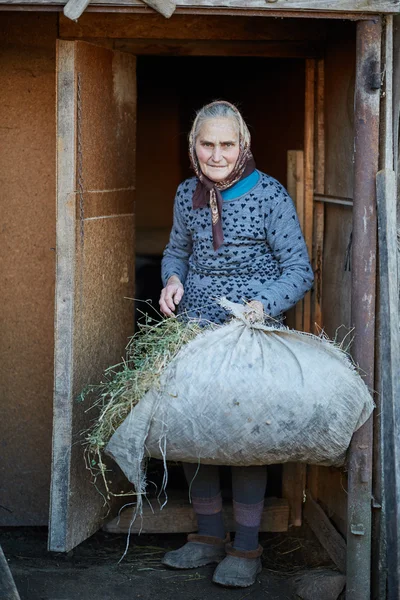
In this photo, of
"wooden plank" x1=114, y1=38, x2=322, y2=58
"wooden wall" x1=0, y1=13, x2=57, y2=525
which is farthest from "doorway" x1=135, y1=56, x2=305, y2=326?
"wooden wall" x1=0, y1=13, x2=57, y2=525

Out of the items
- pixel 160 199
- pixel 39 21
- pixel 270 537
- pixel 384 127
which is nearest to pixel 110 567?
pixel 270 537

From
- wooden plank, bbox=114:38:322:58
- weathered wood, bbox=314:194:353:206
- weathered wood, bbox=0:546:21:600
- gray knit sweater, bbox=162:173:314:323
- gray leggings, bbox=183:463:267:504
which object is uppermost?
wooden plank, bbox=114:38:322:58

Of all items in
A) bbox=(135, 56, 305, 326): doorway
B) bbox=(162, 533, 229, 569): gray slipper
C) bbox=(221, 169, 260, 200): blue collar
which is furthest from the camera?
bbox=(135, 56, 305, 326): doorway

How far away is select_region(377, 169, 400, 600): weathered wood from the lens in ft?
10.5

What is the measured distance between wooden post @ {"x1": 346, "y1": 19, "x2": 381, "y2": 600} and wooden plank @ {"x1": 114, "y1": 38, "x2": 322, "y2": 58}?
94 cm

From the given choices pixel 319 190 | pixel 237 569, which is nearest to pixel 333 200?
pixel 319 190

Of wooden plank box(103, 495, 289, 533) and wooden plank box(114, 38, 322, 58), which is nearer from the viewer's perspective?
wooden plank box(114, 38, 322, 58)

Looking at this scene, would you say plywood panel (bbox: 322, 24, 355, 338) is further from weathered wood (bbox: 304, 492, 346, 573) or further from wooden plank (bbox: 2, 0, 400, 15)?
weathered wood (bbox: 304, 492, 346, 573)

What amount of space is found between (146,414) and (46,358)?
1318 mm

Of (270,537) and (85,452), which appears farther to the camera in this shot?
(270,537)

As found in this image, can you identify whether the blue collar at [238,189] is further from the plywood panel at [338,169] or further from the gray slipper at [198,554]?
the gray slipper at [198,554]

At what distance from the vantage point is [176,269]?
13.1 feet

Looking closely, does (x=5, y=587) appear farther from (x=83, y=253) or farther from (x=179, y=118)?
(x=179, y=118)

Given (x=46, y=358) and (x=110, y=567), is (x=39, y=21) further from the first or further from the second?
(x=110, y=567)
